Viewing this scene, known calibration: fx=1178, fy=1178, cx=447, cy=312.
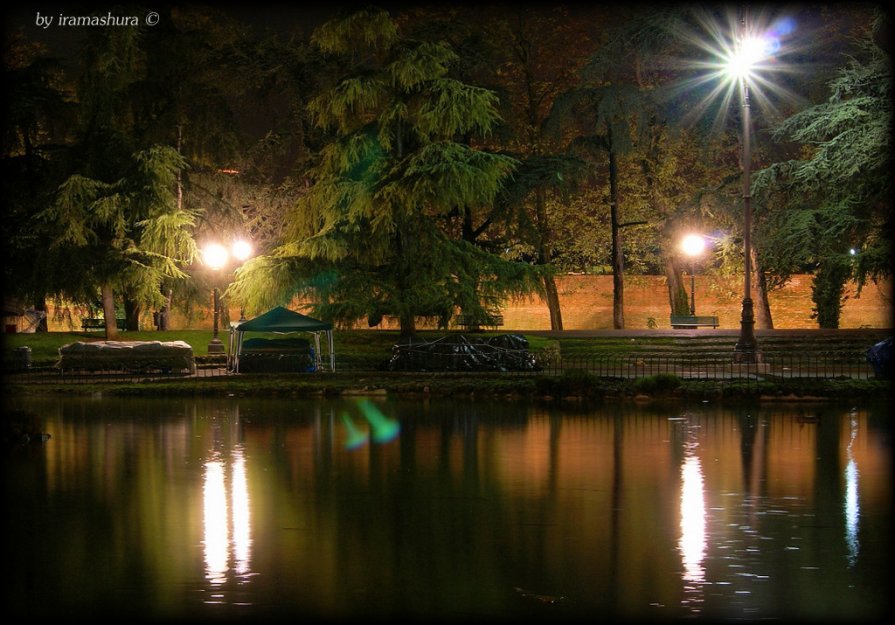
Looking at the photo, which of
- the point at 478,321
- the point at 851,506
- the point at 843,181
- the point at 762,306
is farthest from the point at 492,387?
the point at 762,306

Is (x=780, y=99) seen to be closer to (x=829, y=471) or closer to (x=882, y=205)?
(x=882, y=205)

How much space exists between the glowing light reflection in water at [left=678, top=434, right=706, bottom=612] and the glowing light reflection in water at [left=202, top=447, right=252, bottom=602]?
3.78m

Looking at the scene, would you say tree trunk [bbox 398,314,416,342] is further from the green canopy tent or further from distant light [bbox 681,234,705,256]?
distant light [bbox 681,234,705,256]

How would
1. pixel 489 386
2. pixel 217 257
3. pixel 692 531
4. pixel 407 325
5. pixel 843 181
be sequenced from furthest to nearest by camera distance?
1. pixel 843 181
2. pixel 217 257
3. pixel 407 325
4. pixel 489 386
5. pixel 692 531

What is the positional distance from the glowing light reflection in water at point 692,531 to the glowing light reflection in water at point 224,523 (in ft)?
12.4

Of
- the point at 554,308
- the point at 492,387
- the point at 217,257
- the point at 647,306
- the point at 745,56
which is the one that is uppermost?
the point at 745,56

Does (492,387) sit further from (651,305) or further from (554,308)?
(651,305)

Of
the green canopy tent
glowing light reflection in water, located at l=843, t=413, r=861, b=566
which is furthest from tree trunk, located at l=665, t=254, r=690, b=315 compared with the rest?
glowing light reflection in water, located at l=843, t=413, r=861, b=566

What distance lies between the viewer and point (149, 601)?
939 centimetres

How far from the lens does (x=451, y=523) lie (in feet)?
40.9

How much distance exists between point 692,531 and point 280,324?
24.3 m

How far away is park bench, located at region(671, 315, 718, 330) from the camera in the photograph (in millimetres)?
53406

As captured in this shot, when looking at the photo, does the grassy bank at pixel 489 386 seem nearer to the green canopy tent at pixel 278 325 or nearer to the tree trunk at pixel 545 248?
the green canopy tent at pixel 278 325

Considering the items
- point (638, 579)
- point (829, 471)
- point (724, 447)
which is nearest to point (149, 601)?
point (638, 579)
